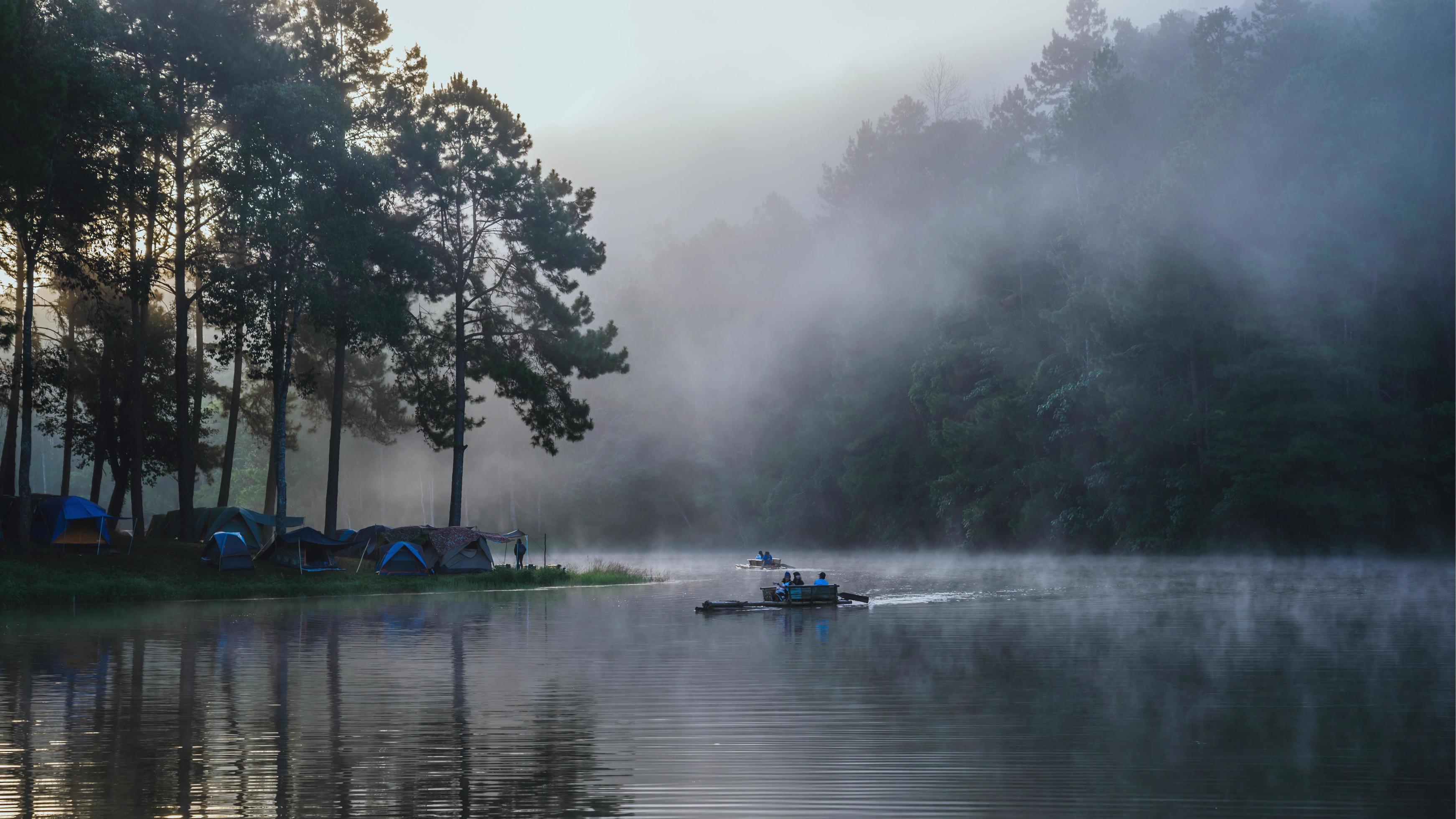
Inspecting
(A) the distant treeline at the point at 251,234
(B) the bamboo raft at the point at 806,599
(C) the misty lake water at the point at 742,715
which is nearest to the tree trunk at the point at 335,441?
(A) the distant treeline at the point at 251,234

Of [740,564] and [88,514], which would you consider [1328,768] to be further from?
[740,564]

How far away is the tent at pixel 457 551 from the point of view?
4697cm

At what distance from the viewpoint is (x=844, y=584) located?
155ft

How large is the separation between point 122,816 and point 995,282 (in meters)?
76.6

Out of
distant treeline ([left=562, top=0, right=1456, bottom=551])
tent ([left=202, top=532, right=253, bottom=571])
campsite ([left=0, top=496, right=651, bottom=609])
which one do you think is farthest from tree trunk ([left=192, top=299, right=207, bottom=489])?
distant treeline ([left=562, top=0, right=1456, bottom=551])

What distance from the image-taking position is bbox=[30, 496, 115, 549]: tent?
3941 centimetres

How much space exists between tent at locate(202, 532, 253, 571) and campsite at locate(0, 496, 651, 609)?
0.03 metres

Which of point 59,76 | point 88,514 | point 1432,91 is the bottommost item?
point 88,514

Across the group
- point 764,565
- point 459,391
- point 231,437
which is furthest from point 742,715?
point 764,565

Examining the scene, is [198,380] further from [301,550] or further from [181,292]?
[301,550]

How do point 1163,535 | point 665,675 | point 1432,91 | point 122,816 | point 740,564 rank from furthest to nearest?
1. point 740,564
2. point 1163,535
3. point 1432,91
4. point 665,675
5. point 122,816

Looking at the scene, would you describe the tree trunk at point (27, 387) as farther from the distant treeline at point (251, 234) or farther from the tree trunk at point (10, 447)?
the tree trunk at point (10, 447)

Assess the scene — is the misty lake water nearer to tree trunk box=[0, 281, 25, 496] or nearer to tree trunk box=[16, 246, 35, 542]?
tree trunk box=[16, 246, 35, 542]

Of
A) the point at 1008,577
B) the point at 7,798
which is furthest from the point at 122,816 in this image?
the point at 1008,577
